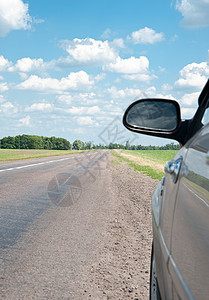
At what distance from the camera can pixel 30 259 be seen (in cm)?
400

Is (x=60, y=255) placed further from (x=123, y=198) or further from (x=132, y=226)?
(x=123, y=198)

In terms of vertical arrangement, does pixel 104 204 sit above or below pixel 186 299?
below

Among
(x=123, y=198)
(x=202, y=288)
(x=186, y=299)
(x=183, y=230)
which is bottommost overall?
(x=123, y=198)

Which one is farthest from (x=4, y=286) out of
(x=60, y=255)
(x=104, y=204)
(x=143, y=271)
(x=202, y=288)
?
(x=104, y=204)

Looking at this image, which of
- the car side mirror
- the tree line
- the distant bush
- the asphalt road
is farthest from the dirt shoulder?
the distant bush

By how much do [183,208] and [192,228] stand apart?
0.21 m

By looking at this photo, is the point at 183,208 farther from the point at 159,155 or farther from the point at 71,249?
the point at 159,155

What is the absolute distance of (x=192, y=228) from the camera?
134cm

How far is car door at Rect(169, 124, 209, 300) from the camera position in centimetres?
121

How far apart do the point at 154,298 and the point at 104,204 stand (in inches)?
233

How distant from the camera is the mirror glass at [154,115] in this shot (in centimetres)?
236

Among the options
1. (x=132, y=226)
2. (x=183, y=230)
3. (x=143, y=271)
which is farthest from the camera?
(x=132, y=226)

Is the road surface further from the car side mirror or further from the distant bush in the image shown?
the distant bush

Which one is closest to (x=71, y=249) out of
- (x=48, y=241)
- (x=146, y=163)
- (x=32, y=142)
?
(x=48, y=241)
